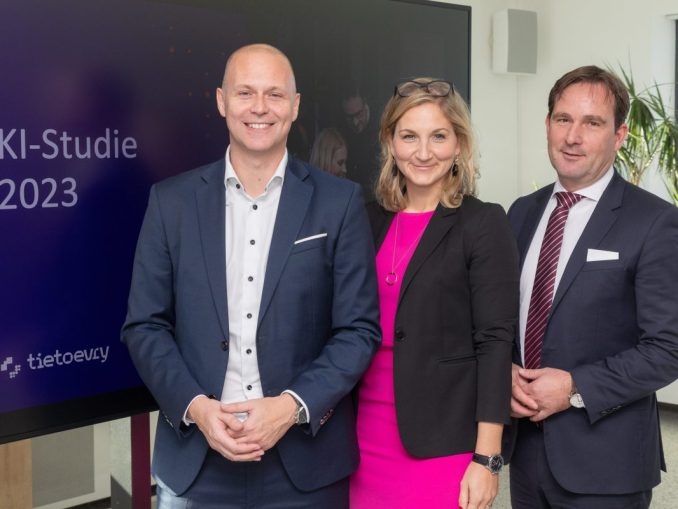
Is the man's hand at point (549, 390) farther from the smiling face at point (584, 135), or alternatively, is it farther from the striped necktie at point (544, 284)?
the smiling face at point (584, 135)

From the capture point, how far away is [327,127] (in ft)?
8.77

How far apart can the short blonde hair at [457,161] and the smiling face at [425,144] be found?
2cm

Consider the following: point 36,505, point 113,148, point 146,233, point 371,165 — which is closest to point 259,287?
point 146,233

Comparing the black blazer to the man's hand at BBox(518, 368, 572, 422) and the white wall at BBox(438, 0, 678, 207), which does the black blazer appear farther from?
the white wall at BBox(438, 0, 678, 207)

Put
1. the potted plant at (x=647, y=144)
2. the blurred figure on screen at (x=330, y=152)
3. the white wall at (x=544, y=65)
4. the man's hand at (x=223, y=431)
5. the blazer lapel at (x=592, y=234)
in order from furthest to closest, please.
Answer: the white wall at (x=544, y=65) < the potted plant at (x=647, y=144) < the blurred figure on screen at (x=330, y=152) < the blazer lapel at (x=592, y=234) < the man's hand at (x=223, y=431)

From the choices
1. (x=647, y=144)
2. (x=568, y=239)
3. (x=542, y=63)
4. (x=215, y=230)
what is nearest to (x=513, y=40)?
(x=542, y=63)

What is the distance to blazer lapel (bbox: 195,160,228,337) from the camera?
1.73 meters

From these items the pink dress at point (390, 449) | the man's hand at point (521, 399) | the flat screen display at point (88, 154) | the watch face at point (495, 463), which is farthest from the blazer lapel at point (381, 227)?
the flat screen display at point (88, 154)

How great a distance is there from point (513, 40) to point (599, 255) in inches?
156

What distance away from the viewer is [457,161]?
1.94 meters

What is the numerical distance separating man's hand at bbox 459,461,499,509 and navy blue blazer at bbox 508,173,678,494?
261mm

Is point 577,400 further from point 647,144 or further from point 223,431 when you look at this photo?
point 647,144

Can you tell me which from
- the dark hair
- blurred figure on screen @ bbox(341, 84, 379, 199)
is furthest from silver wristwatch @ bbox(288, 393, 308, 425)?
blurred figure on screen @ bbox(341, 84, 379, 199)

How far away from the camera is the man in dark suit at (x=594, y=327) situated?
1.89 metres
